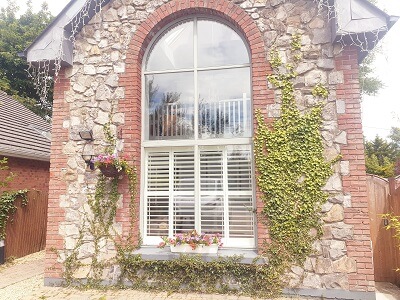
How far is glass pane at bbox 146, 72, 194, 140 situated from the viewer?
524cm

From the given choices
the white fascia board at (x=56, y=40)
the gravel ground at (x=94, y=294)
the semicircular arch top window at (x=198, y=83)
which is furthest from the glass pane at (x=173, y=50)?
the gravel ground at (x=94, y=294)

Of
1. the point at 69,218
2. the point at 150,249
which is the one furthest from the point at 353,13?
the point at 69,218

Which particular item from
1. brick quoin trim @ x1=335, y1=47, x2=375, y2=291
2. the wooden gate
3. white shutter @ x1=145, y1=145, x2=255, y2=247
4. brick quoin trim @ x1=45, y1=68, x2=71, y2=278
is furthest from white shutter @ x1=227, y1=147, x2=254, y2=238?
brick quoin trim @ x1=45, y1=68, x2=71, y2=278

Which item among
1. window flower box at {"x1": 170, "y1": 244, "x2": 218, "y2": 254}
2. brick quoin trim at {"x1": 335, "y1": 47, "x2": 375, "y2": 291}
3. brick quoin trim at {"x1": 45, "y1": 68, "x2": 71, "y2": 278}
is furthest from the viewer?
brick quoin trim at {"x1": 45, "y1": 68, "x2": 71, "y2": 278}

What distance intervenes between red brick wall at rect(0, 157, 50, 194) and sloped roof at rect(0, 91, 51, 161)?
0.34m

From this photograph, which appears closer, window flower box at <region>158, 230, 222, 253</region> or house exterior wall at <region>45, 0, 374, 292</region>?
house exterior wall at <region>45, 0, 374, 292</region>

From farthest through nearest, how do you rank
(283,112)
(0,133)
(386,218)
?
(0,133) → (386,218) → (283,112)

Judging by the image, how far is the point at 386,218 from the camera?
501cm

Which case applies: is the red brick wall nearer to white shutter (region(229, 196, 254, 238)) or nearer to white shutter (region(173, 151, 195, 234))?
white shutter (region(173, 151, 195, 234))

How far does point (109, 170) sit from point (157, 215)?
111 cm

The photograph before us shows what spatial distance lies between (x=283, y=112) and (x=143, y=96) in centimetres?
246

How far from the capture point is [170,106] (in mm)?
5336

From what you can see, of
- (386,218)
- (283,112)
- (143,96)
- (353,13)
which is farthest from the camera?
(143,96)

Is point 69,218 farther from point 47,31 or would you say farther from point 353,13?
point 353,13
